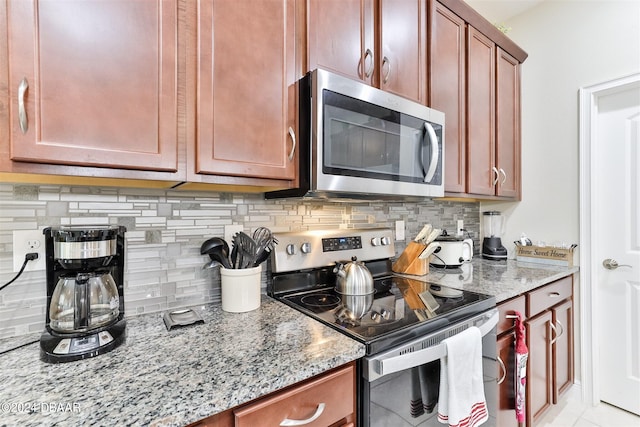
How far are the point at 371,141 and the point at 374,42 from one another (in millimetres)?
479

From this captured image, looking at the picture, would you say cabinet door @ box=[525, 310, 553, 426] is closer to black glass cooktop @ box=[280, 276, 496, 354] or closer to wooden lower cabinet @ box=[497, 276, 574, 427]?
wooden lower cabinet @ box=[497, 276, 574, 427]

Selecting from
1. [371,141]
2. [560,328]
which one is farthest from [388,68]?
[560,328]

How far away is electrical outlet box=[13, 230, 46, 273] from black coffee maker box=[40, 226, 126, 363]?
0.03 meters

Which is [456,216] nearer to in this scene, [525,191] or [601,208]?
[525,191]

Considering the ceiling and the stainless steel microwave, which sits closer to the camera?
the stainless steel microwave

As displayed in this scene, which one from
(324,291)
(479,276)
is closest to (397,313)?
(324,291)

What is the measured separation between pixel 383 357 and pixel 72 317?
887 millimetres

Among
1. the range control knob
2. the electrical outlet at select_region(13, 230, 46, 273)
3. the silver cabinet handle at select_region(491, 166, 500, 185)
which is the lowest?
the range control knob

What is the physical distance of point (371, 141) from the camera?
1.26 m

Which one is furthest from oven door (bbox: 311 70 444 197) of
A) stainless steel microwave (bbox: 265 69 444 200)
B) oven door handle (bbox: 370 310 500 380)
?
oven door handle (bbox: 370 310 500 380)

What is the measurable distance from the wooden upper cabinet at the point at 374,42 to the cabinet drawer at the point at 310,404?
1.06 meters

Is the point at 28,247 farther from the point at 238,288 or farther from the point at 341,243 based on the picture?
the point at 341,243

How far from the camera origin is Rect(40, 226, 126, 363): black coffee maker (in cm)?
81

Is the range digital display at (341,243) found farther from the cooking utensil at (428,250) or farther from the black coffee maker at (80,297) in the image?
the black coffee maker at (80,297)
